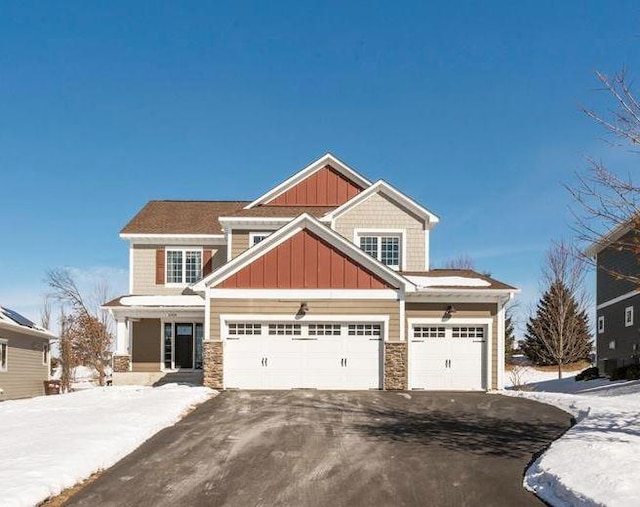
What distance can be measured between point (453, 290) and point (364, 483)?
1275 centimetres

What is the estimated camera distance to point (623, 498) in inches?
291

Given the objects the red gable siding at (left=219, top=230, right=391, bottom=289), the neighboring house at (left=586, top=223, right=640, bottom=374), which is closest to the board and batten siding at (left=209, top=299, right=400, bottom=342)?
the red gable siding at (left=219, top=230, right=391, bottom=289)

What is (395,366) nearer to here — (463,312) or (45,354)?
(463,312)

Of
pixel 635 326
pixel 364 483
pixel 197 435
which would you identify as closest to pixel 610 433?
pixel 364 483

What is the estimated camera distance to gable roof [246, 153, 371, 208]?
26.8 m

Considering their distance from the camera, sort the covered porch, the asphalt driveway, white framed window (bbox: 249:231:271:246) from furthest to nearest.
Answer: white framed window (bbox: 249:231:271:246)
the covered porch
the asphalt driveway

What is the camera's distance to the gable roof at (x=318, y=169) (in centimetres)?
2680

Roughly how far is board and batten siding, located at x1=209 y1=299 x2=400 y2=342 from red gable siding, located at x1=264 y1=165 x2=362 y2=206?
7689 millimetres

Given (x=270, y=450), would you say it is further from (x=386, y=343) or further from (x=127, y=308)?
(x=127, y=308)

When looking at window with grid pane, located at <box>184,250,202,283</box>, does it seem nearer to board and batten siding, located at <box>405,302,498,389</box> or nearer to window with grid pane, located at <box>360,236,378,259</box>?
window with grid pane, located at <box>360,236,378,259</box>

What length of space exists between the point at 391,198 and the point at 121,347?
11787 millimetres

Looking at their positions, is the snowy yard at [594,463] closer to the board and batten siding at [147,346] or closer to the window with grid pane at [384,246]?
the window with grid pane at [384,246]

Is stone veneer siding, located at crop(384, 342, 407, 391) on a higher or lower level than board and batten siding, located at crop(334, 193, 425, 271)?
lower

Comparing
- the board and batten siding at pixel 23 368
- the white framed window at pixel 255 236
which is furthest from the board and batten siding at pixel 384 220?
the board and batten siding at pixel 23 368
